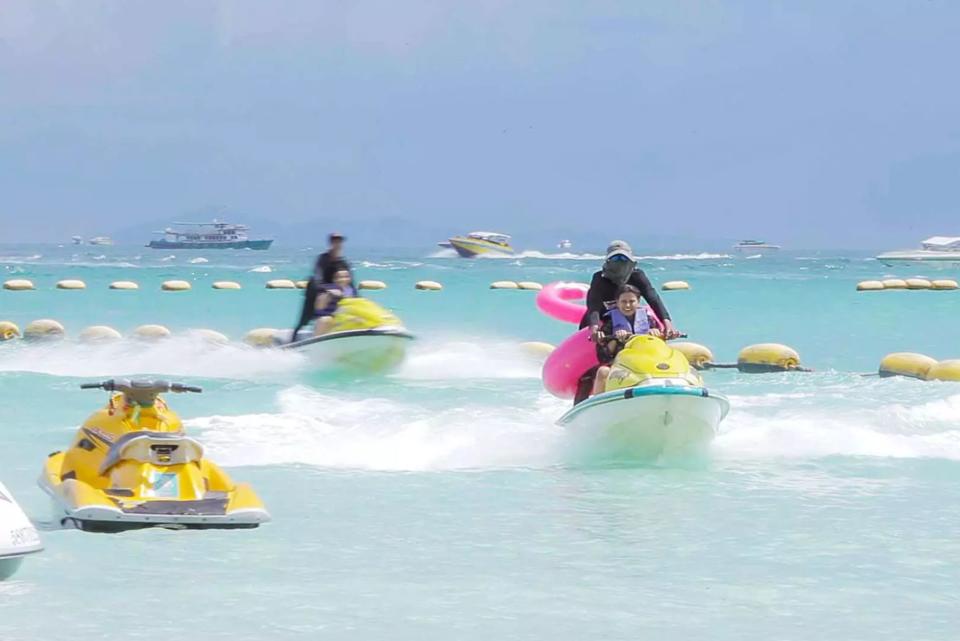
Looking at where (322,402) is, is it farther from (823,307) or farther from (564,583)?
(823,307)

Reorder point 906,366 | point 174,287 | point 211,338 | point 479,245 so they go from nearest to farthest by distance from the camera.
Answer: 1. point 906,366
2. point 211,338
3. point 174,287
4. point 479,245

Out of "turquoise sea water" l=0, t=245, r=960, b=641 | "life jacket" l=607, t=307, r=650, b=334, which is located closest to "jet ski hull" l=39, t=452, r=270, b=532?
"turquoise sea water" l=0, t=245, r=960, b=641

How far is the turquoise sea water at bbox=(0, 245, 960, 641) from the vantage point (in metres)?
5.87

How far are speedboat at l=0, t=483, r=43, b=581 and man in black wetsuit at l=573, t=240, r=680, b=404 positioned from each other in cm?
472

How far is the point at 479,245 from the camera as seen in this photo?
9188cm

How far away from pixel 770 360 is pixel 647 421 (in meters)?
8.70

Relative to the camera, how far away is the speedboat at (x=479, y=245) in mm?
91875

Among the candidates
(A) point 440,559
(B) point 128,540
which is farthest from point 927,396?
(B) point 128,540

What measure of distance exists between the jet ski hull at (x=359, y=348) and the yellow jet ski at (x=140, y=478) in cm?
768

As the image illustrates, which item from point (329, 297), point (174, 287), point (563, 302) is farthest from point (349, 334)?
point (174, 287)

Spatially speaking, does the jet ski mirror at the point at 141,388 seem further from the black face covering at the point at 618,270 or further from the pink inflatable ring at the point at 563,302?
the pink inflatable ring at the point at 563,302

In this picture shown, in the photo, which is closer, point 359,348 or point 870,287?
point 359,348

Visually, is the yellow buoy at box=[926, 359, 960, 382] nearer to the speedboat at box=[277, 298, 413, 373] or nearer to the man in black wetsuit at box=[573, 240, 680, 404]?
the speedboat at box=[277, 298, 413, 373]

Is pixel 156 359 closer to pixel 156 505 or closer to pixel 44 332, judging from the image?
pixel 44 332
